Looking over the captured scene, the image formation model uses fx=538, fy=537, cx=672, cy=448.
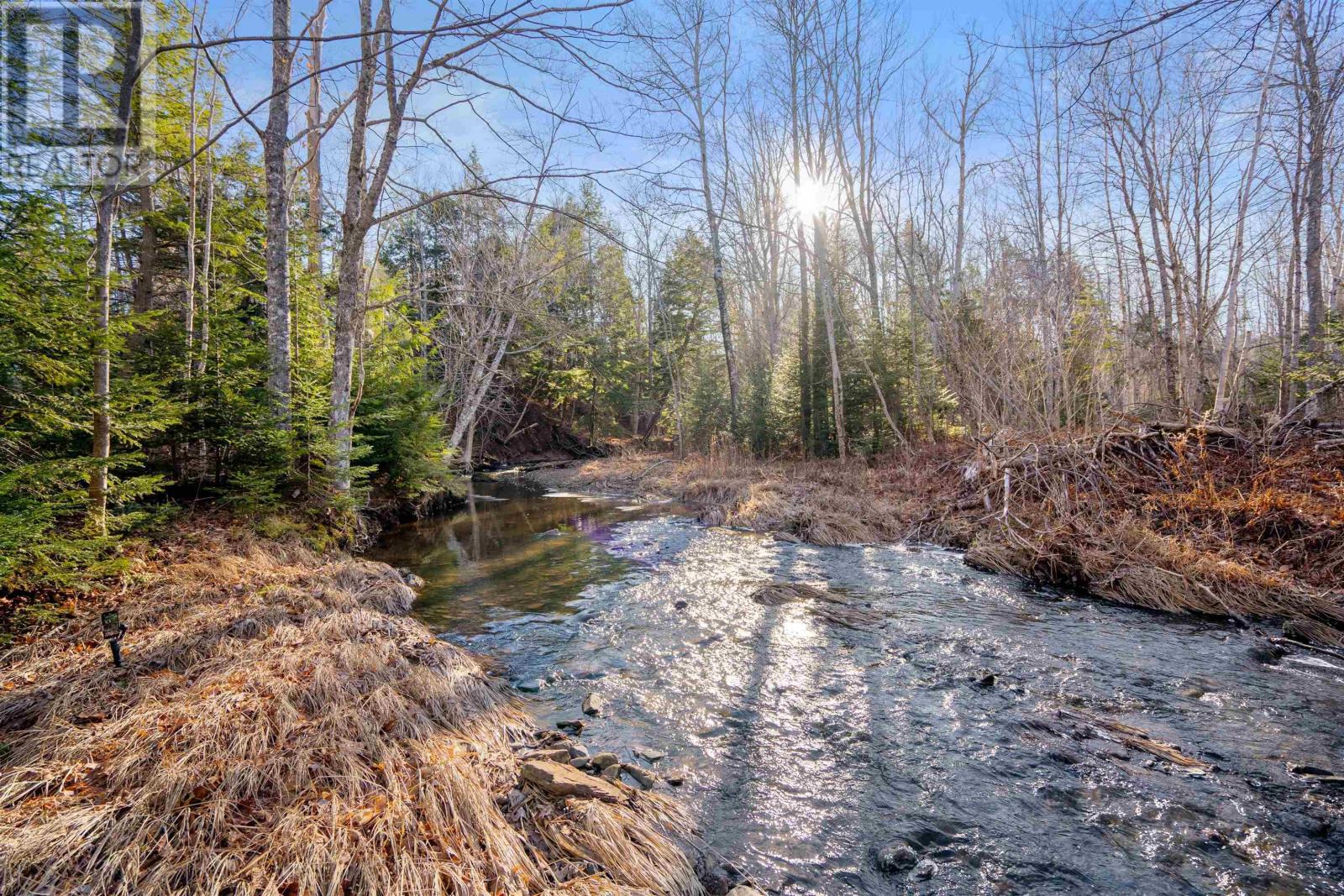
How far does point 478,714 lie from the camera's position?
3508 millimetres

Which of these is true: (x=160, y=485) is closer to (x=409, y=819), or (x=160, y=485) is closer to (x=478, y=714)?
(x=478, y=714)

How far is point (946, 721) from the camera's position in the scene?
3.57 meters

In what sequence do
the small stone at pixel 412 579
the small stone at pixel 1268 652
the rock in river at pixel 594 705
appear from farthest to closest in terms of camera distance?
the small stone at pixel 412 579 < the small stone at pixel 1268 652 < the rock in river at pixel 594 705

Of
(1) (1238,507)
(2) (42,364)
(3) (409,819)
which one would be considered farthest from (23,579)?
(1) (1238,507)

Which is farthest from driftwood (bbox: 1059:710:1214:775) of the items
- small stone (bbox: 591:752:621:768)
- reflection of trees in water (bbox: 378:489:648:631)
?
reflection of trees in water (bbox: 378:489:648:631)

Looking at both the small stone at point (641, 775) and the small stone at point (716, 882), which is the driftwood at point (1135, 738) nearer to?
the small stone at point (716, 882)

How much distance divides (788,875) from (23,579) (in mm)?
5472

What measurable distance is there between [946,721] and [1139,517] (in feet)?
17.7

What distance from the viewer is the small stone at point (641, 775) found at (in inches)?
117

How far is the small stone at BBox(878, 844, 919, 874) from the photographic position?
2445mm

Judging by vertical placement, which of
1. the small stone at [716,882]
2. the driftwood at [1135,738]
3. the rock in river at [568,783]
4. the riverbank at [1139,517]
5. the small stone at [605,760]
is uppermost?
the riverbank at [1139,517]

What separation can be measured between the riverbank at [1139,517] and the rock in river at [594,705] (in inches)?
218

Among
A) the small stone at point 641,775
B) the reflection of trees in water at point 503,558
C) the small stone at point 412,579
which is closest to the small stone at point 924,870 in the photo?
the small stone at point 641,775

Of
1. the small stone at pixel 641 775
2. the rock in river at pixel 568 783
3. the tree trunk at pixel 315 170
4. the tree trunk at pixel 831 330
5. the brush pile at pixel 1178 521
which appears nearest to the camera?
the rock in river at pixel 568 783
